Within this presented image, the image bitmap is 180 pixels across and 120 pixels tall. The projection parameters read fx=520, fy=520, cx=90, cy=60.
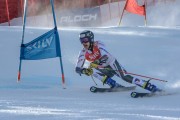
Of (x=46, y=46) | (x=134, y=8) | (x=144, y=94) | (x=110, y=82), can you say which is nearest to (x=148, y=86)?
(x=144, y=94)

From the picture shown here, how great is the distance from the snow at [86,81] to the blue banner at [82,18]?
3.89 metres

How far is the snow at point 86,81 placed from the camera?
228 inches

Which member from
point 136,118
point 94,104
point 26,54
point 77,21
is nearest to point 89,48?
point 26,54

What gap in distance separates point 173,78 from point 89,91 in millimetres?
2204

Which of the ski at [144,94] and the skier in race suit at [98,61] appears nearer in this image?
the ski at [144,94]

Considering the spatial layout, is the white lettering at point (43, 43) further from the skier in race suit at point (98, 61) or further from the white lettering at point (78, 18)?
the white lettering at point (78, 18)

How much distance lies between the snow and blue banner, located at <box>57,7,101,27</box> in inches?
153

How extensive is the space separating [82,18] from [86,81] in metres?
7.98

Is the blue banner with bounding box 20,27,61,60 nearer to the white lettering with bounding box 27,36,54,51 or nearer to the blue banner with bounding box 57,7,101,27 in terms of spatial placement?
the white lettering with bounding box 27,36,54,51

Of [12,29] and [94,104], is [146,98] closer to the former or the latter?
[94,104]

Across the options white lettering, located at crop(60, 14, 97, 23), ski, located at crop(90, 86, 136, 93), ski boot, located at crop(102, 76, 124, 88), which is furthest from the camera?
white lettering, located at crop(60, 14, 97, 23)

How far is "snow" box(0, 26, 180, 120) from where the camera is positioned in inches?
228

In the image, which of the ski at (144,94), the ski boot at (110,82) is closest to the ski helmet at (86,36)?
the ski boot at (110,82)

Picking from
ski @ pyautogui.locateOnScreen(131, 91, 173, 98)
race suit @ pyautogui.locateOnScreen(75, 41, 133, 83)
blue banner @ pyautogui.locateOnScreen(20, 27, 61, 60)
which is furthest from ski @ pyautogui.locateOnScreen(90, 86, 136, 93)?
blue banner @ pyautogui.locateOnScreen(20, 27, 61, 60)
